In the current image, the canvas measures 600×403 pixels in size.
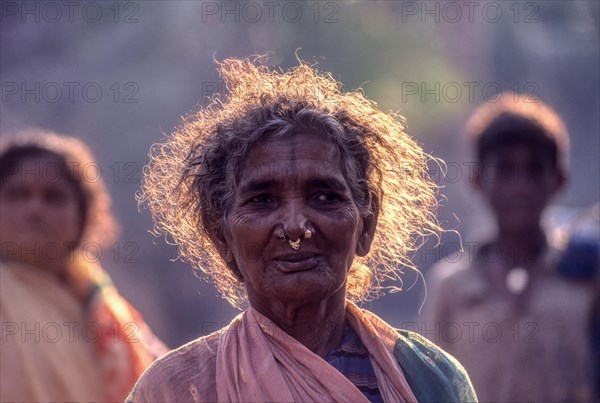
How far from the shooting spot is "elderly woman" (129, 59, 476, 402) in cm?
322

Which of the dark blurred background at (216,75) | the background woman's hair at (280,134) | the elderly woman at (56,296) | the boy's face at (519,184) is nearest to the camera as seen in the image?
the background woman's hair at (280,134)

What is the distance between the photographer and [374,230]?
3723mm

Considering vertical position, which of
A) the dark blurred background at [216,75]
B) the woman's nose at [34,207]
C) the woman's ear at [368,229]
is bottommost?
the woman's ear at [368,229]

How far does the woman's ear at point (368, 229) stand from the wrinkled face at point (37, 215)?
293cm

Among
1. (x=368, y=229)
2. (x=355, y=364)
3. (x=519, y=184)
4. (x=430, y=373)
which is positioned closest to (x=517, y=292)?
(x=519, y=184)

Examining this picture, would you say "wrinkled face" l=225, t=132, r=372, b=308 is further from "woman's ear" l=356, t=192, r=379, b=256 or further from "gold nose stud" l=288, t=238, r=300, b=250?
"woman's ear" l=356, t=192, r=379, b=256

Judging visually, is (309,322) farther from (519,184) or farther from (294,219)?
(519,184)

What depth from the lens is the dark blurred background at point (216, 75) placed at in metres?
10.8

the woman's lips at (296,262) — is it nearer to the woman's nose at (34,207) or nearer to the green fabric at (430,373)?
the green fabric at (430,373)

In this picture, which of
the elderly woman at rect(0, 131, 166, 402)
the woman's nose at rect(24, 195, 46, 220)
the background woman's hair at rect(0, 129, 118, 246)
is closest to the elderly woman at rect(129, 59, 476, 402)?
the elderly woman at rect(0, 131, 166, 402)

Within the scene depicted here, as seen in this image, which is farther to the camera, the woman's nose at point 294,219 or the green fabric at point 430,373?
the green fabric at point 430,373

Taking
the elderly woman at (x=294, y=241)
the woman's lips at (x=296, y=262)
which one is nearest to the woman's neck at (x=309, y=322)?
the elderly woman at (x=294, y=241)

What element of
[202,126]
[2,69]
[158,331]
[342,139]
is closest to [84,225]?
[202,126]

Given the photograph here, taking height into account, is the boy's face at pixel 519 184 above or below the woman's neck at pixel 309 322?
above
